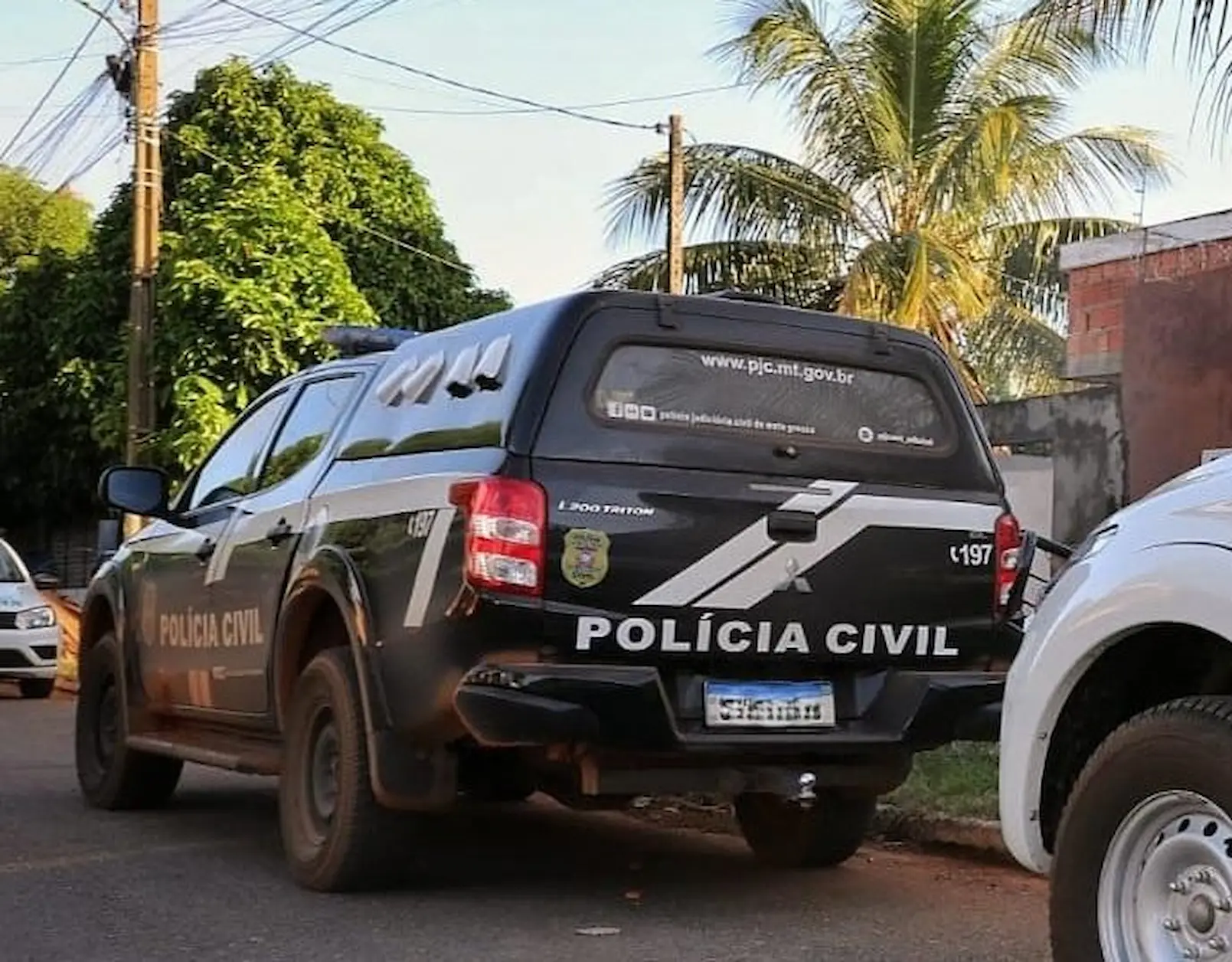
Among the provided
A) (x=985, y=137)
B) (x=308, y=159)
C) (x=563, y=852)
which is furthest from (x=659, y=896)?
(x=308, y=159)

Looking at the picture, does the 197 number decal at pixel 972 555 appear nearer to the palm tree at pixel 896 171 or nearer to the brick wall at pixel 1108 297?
the brick wall at pixel 1108 297

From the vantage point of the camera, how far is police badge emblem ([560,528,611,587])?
5211 millimetres

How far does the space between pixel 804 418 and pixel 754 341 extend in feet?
0.99

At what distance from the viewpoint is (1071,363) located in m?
11.3

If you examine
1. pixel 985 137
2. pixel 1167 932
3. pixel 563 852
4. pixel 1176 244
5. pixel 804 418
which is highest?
pixel 985 137

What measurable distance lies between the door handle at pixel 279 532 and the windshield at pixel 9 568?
956cm

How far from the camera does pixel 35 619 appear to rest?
14.8m

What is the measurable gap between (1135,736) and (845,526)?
1.94 meters

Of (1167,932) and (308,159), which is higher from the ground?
(308,159)

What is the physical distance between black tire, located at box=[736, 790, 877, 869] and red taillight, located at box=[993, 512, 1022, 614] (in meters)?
1.00

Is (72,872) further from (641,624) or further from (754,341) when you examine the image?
(754,341)

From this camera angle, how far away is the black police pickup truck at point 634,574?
522 cm

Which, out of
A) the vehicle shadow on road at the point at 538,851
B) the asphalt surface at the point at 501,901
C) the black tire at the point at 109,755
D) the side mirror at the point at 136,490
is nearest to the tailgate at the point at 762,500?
the asphalt surface at the point at 501,901

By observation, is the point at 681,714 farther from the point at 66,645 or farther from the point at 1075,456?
the point at 66,645
